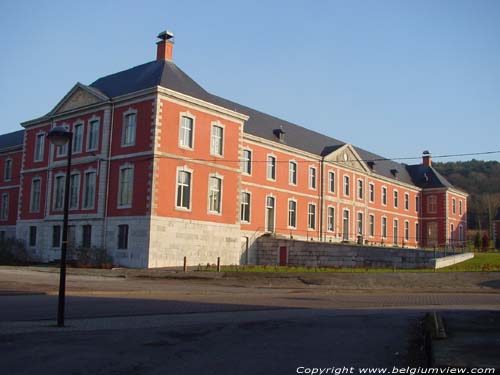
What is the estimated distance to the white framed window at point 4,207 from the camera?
156 ft

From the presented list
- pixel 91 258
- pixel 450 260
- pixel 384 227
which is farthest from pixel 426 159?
pixel 91 258

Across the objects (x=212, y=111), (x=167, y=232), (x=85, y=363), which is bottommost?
(x=85, y=363)

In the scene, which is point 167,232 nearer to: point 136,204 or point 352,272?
point 136,204

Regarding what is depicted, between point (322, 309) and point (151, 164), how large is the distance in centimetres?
1850

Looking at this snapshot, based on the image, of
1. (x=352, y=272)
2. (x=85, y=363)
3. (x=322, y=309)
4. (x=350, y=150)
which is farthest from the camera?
(x=350, y=150)

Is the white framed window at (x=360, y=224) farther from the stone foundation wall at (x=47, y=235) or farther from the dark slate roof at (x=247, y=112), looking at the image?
the stone foundation wall at (x=47, y=235)

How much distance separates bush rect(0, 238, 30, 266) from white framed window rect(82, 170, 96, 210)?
21.7ft

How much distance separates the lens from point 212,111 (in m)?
35.1

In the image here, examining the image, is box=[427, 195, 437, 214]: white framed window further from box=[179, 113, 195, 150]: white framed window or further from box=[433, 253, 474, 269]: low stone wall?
box=[179, 113, 195, 150]: white framed window

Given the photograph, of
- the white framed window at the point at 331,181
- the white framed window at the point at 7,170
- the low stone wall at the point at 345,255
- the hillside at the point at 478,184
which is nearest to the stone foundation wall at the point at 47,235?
the white framed window at the point at 7,170

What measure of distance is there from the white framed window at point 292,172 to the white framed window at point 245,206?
5573mm

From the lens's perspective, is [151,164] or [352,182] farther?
[352,182]

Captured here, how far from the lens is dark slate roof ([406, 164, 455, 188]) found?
217 feet

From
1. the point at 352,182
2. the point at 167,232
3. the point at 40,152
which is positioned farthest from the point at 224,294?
the point at 352,182
